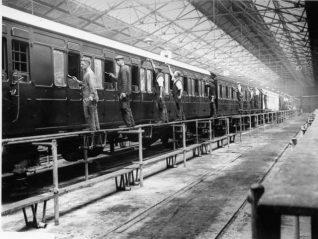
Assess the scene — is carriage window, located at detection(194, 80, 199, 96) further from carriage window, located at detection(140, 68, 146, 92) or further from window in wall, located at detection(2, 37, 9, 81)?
window in wall, located at detection(2, 37, 9, 81)

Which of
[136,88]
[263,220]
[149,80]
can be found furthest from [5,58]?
[263,220]

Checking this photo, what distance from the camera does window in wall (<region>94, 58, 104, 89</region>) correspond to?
1036 centimetres

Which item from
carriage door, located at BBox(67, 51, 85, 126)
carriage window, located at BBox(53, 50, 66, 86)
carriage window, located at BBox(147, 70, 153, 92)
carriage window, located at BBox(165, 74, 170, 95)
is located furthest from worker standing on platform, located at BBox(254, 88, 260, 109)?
carriage window, located at BBox(53, 50, 66, 86)

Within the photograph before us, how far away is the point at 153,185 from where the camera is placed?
8.71 meters

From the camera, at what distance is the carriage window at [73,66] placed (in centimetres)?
941

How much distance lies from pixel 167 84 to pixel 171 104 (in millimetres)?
880

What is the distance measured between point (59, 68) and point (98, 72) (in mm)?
1673

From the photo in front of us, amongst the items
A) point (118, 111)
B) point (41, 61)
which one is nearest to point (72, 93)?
point (41, 61)

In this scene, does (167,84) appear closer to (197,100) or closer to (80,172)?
(197,100)

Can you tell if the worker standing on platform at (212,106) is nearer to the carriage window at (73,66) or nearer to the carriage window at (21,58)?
the carriage window at (73,66)

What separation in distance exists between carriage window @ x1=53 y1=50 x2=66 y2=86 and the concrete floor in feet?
9.01

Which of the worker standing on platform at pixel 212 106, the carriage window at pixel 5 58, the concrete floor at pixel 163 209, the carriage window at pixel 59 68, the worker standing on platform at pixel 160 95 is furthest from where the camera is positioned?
the worker standing on platform at pixel 212 106

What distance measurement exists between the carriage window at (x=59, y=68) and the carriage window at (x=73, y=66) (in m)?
0.28

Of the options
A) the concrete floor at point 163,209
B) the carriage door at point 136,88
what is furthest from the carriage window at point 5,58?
the carriage door at point 136,88
